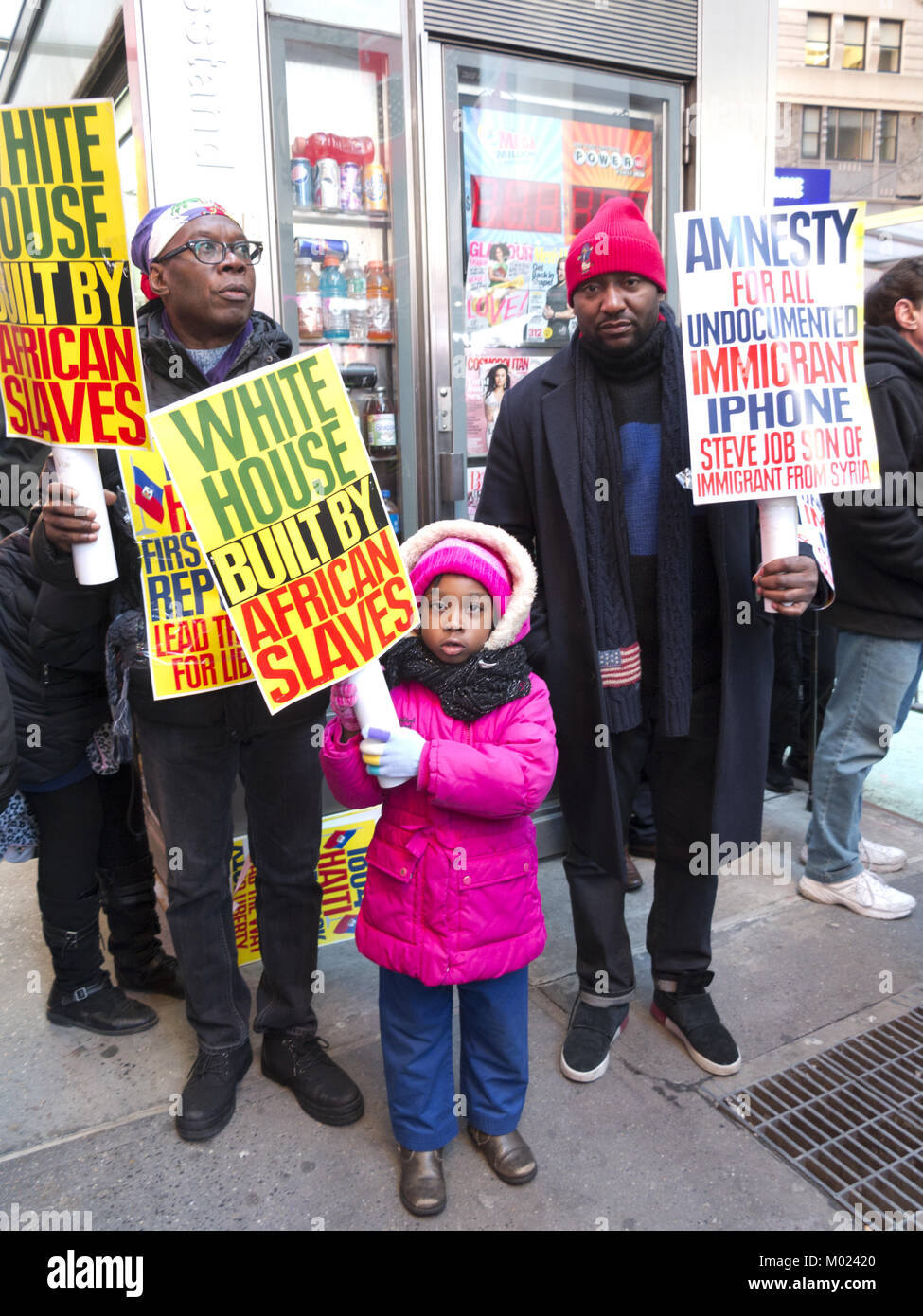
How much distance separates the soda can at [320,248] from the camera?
374cm

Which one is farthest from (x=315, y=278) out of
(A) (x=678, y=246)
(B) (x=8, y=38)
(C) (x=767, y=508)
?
(B) (x=8, y=38)

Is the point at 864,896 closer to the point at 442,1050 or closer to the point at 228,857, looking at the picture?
the point at 442,1050

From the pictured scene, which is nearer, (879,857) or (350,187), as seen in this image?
(350,187)

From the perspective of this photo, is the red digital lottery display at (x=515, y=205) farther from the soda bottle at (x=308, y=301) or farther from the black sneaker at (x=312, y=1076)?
the black sneaker at (x=312, y=1076)

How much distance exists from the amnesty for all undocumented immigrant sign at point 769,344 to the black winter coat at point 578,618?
26 centimetres

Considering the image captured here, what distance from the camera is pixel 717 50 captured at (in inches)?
162

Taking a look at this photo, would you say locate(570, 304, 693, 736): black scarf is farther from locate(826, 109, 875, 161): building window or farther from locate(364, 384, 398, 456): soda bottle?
locate(826, 109, 875, 161): building window

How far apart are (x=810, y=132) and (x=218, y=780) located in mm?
32036

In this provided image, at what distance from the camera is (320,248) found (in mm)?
3760

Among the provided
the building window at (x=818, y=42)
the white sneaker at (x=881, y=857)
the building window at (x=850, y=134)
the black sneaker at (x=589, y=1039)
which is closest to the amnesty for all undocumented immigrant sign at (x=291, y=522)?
the black sneaker at (x=589, y=1039)

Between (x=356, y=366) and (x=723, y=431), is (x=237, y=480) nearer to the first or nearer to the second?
(x=723, y=431)

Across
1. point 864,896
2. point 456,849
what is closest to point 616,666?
point 456,849

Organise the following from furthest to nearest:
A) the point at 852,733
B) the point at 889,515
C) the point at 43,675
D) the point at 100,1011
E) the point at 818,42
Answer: the point at 818,42, the point at 852,733, the point at 889,515, the point at 100,1011, the point at 43,675

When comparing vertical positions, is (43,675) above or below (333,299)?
below
